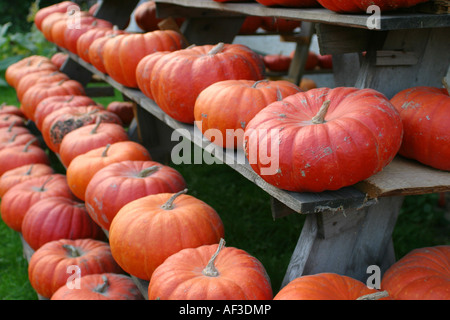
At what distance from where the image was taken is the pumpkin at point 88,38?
3.94 metres

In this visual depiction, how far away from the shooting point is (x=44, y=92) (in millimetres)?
4406

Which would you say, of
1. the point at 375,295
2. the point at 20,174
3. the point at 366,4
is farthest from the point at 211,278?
the point at 20,174

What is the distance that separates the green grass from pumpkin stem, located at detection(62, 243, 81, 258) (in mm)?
464

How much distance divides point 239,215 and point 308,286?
2.21 metres

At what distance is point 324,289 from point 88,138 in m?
2.25

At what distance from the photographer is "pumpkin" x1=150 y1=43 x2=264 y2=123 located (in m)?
2.23

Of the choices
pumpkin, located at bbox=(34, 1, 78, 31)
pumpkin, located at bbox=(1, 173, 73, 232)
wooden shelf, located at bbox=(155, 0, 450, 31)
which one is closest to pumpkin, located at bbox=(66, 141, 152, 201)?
pumpkin, located at bbox=(1, 173, 73, 232)

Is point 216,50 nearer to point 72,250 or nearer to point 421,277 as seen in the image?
point 72,250

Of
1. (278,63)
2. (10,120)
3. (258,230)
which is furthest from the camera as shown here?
(278,63)

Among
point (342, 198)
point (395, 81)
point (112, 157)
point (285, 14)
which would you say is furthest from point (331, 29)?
point (112, 157)

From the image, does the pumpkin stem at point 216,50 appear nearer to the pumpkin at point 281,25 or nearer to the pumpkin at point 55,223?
the pumpkin at point 55,223

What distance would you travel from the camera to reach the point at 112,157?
285cm
